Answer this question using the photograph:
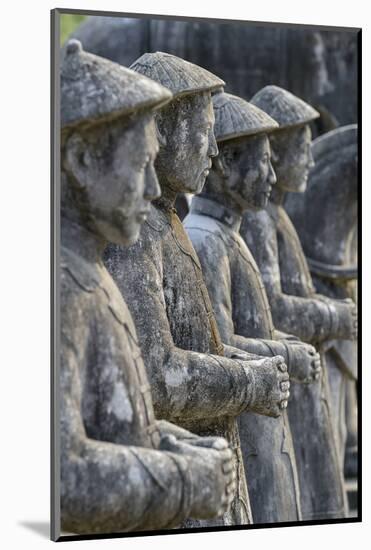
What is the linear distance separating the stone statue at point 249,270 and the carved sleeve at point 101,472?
198cm

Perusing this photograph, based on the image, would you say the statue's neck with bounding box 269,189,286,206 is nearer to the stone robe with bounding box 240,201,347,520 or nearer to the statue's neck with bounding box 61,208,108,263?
the stone robe with bounding box 240,201,347,520

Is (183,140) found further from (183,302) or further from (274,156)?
(274,156)

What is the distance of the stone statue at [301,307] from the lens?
30.2 ft

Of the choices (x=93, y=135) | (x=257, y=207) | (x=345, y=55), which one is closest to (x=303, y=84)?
(x=345, y=55)

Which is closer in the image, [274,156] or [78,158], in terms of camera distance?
[78,158]

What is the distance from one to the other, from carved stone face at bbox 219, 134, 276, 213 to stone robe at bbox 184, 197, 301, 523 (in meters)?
0.09

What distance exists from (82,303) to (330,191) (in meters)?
5.03

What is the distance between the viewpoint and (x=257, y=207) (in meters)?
8.23

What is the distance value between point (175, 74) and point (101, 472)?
1.83m

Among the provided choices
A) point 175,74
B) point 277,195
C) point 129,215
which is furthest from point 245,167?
point 129,215

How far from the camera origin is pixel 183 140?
274 inches

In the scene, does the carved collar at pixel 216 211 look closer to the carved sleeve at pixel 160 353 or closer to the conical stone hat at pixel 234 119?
the conical stone hat at pixel 234 119

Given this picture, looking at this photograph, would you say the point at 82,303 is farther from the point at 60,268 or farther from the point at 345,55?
the point at 345,55

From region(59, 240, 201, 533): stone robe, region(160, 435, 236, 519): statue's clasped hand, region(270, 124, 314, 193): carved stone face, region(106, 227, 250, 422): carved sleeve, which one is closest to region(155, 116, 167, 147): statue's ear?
region(106, 227, 250, 422): carved sleeve
